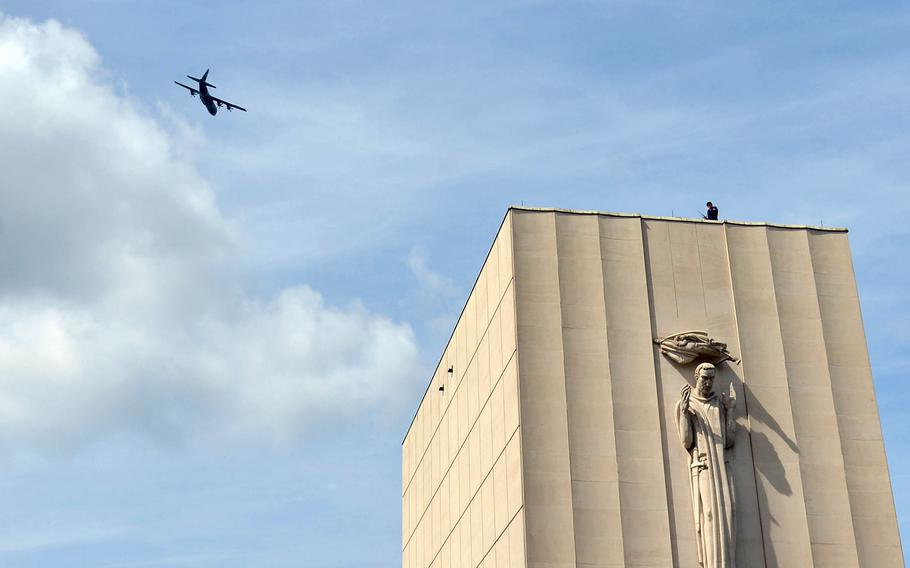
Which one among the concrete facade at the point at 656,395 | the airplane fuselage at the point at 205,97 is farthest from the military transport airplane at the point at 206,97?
the concrete facade at the point at 656,395

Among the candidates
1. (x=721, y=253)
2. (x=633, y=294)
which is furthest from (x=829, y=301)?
(x=633, y=294)

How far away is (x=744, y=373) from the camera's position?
46062 mm

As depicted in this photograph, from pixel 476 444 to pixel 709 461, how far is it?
976 centimetres

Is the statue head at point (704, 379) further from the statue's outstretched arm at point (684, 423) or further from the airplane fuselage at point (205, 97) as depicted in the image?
the airplane fuselage at point (205, 97)

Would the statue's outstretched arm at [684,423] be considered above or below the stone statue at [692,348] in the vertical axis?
below

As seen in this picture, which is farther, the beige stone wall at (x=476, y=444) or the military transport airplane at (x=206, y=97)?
the military transport airplane at (x=206, y=97)

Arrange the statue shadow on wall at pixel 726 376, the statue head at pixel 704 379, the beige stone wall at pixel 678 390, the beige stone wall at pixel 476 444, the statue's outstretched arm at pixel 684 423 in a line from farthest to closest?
the beige stone wall at pixel 476 444, the statue shadow on wall at pixel 726 376, the statue head at pixel 704 379, the statue's outstretched arm at pixel 684 423, the beige stone wall at pixel 678 390

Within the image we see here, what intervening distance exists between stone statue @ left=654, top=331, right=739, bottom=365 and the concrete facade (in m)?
0.37

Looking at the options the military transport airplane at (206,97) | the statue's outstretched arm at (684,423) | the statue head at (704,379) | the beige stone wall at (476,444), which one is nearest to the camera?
the statue's outstretched arm at (684,423)

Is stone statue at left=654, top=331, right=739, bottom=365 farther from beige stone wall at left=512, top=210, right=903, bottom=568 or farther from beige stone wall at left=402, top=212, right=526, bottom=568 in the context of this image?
beige stone wall at left=402, top=212, right=526, bottom=568

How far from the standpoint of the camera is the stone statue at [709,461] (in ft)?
141

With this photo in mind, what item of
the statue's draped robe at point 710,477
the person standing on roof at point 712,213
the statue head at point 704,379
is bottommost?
the statue's draped robe at point 710,477

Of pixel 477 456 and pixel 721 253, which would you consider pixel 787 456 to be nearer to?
pixel 721 253

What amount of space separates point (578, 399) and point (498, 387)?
359 centimetres
